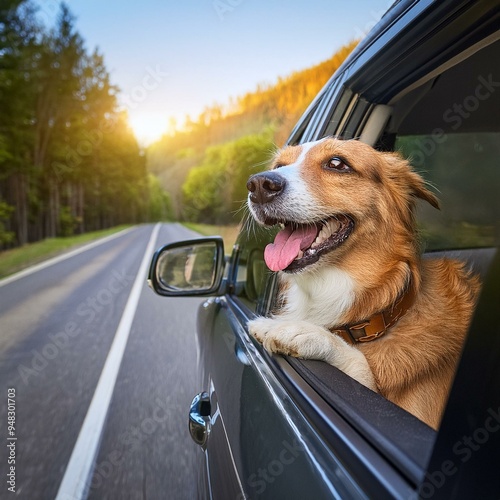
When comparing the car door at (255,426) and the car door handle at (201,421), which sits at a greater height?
the car door at (255,426)

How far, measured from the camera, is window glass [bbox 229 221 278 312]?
266 centimetres

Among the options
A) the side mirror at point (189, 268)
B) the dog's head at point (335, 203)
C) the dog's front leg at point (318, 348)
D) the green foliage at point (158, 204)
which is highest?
the dog's head at point (335, 203)

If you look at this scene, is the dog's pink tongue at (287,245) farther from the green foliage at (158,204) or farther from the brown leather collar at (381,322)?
the green foliage at (158,204)

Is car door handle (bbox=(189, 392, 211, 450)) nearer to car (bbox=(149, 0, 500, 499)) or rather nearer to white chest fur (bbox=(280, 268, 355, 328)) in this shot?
car (bbox=(149, 0, 500, 499))

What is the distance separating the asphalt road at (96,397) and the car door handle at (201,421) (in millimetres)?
104

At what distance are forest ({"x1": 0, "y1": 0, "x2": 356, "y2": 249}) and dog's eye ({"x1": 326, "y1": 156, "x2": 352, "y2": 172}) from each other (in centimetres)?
62

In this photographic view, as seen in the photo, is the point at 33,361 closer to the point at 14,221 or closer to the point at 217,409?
the point at 217,409

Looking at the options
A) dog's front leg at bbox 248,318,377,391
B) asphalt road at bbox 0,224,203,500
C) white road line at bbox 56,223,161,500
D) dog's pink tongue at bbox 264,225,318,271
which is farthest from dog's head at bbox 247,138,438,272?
white road line at bbox 56,223,161,500

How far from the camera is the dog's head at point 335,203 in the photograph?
2152mm

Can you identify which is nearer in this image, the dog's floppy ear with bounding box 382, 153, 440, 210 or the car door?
the car door

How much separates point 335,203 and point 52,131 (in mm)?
43090

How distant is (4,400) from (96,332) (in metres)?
3.15

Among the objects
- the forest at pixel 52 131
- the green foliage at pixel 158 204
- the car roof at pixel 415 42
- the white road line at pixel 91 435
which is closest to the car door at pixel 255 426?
the car roof at pixel 415 42

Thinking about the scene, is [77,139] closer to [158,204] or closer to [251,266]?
[251,266]
